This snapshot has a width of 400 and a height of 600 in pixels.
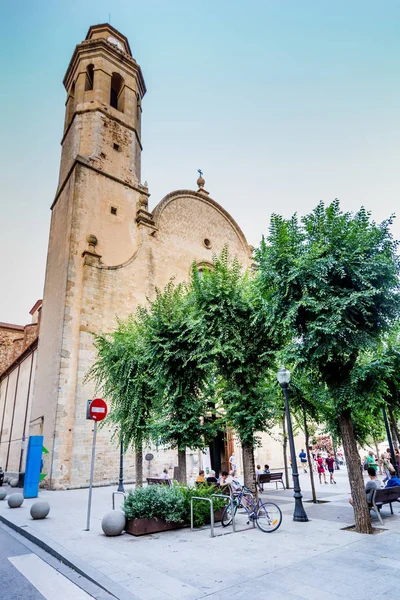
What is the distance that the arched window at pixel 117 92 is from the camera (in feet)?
95.6

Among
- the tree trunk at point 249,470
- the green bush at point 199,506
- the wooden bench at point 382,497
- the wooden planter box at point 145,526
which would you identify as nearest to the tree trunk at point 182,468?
the tree trunk at point 249,470

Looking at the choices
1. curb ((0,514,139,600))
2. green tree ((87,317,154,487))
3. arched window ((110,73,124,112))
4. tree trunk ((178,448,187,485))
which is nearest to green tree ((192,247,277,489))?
tree trunk ((178,448,187,485))

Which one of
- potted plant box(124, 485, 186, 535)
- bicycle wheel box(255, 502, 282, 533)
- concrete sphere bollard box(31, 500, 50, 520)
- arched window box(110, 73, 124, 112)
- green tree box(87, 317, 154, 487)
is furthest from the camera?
arched window box(110, 73, 124, 112)

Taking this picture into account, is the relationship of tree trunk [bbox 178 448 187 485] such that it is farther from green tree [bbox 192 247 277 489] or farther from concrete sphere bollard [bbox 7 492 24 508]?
concrete sphere bollard [bbox 7 492 24 508]

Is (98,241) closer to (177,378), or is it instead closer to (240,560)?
(177,378)

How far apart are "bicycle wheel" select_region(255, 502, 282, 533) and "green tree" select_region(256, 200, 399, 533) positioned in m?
1.64

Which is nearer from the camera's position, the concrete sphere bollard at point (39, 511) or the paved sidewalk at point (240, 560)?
the paved sidewalk at point (240, 560)

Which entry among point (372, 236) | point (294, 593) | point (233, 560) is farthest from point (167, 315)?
point (294, 593)

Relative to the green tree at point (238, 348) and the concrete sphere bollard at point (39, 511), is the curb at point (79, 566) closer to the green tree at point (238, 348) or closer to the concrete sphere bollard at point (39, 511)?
the concrete sphere bollard at point (39, 511)

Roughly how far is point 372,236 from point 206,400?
7.80 metres

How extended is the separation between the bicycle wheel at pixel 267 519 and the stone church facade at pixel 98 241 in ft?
37.8

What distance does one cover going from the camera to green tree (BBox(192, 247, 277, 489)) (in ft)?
35.8

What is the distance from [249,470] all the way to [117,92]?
30.2 meters

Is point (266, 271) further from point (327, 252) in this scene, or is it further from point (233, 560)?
point (233, 560)
